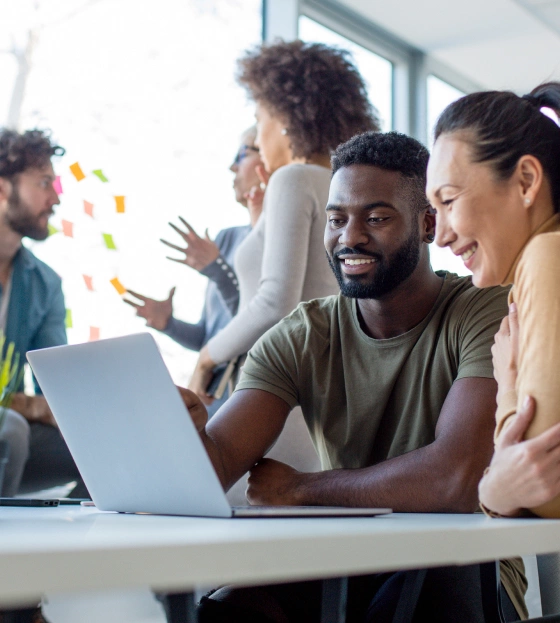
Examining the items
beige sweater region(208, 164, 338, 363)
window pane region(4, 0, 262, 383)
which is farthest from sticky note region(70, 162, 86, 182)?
beige sweater region(208, 164, 338, 363)

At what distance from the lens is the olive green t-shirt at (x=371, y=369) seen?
1.33 metres

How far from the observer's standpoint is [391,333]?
4.76ft

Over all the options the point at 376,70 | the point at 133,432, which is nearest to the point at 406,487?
the point at 133,432

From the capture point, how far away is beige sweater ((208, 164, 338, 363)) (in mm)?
1871

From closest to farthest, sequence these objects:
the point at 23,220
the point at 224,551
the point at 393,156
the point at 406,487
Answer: the point at 224,551
the point at 406,487
the point at 393,156
the point at 23,220

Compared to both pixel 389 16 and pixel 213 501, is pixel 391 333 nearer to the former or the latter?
pixel 213 501

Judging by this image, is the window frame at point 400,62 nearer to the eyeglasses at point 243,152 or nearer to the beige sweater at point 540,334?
the eyeglasses at point 243,152

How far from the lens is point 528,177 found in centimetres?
97

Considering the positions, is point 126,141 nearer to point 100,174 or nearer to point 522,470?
point 100,174

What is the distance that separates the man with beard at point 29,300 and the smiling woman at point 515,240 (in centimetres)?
187

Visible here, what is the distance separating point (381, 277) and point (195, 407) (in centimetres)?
43

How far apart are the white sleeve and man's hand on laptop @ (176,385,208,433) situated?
2.03 feet

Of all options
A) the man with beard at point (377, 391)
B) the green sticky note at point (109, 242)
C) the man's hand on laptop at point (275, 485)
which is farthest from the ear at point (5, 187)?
the man's hand on laptop at point (275, 485)

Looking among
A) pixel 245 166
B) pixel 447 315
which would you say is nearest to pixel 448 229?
pixel 447 315
